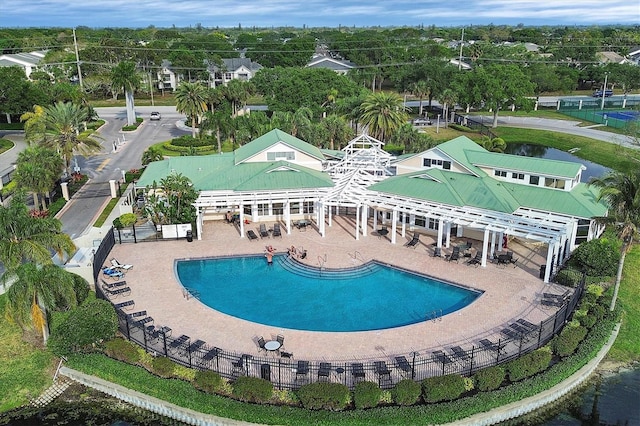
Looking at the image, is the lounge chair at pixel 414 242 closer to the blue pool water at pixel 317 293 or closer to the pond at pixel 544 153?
the blue pool water at pixel 317 293

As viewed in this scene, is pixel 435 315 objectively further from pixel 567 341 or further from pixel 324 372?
pixel 324 372

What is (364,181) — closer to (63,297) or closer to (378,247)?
(378,247)

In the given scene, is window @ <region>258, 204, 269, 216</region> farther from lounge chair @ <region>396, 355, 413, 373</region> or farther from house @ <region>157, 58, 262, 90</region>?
house @ <region>157, 58, 262, 90</region>

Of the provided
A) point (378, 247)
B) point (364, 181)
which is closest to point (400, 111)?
point (364, 181)

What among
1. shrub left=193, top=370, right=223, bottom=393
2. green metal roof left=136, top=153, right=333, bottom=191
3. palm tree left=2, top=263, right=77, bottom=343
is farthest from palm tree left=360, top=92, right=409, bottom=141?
shrub left=193, top=370, right=223, bottom=393

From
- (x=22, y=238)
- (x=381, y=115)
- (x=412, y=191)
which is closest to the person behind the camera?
(x=22, y=238)

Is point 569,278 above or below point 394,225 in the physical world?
below

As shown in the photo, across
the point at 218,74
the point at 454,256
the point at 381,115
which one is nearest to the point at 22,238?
the point at 454,256
